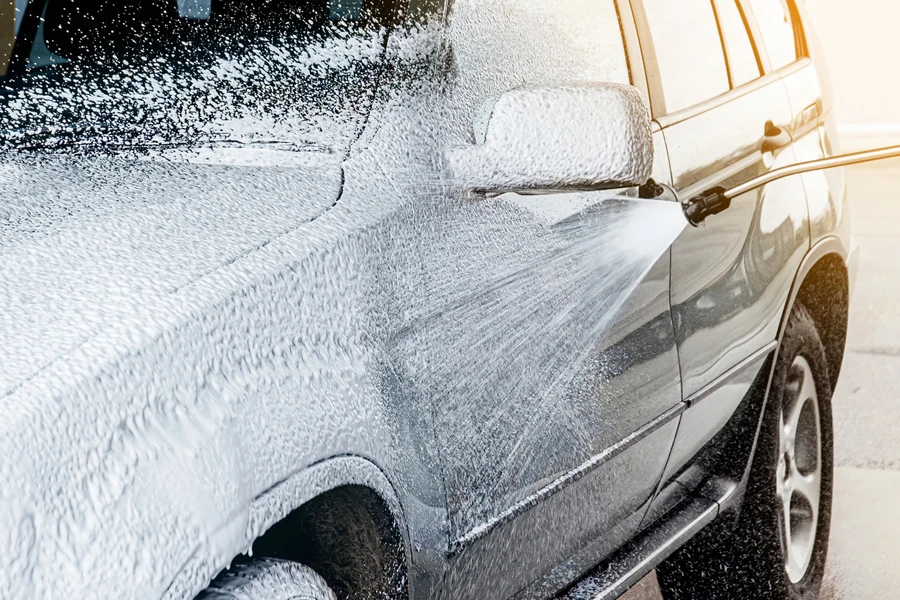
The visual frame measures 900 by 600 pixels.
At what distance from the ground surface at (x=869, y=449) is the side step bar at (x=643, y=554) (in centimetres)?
86

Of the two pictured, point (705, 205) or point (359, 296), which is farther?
point (705, 205)

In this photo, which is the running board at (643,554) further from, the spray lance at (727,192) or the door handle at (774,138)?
the door handle at (774,138)

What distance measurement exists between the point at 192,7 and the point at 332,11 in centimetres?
24

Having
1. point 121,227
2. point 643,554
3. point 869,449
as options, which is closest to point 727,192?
point 643,554

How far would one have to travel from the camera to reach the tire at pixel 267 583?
1.34 meters

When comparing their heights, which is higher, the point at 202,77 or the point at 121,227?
the point at 202,77

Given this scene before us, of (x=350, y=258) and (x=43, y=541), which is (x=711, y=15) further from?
(x=43, y=541)

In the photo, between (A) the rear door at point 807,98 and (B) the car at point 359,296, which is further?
(A) the rear door at point 807,98

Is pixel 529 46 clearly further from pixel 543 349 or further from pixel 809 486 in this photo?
pixel 809 486

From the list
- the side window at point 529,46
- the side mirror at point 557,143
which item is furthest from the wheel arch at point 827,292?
the side mirror at point 557,143

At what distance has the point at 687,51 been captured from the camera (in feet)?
9.63

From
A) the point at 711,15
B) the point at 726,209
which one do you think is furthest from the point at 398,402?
the point at 711,15

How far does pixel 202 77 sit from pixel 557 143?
0.60 meters

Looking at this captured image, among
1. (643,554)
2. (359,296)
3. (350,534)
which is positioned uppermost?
(359,296)
